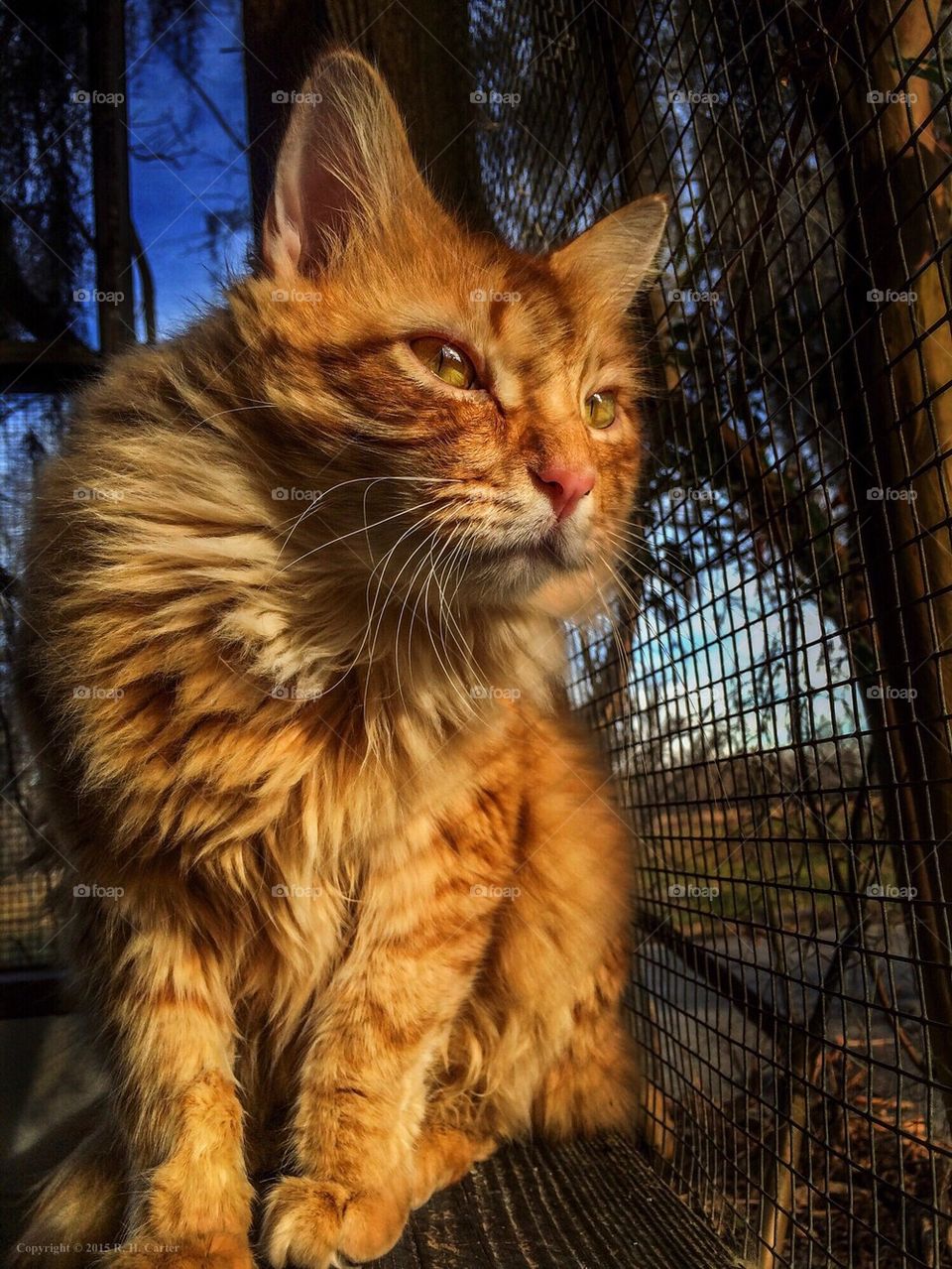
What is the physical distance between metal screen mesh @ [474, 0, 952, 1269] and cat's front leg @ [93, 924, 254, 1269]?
808mm

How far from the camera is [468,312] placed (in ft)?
5.17

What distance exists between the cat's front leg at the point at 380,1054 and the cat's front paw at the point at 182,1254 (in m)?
0.10

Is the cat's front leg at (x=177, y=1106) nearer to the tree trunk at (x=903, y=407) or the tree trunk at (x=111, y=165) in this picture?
the tree trunk at (x=903, y=407)

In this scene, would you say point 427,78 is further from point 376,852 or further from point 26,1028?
point 26,1028

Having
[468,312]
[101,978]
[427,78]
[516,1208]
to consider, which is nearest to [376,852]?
[101,978]

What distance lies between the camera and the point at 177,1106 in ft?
4.41

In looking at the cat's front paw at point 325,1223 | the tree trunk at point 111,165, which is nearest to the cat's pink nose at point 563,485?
the cat's front paw at point 325,1223

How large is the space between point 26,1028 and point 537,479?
91.6 inches

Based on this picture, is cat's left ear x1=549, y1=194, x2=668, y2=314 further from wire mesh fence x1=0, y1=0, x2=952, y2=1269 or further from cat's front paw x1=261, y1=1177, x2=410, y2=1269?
cat's front paw x1=261, y1=1177, x2=410, y2=1269

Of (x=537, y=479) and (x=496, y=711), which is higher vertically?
(x=537, y=479)

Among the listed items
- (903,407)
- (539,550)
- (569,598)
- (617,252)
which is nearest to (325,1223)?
(539,550)

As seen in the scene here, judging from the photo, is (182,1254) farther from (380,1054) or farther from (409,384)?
(409,384)

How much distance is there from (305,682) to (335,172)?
93 cm

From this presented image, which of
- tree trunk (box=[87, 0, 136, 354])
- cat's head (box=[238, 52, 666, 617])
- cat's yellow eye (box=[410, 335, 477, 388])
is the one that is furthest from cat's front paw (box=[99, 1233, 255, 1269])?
tree trunk (box=[87, 0, 136, 354])
